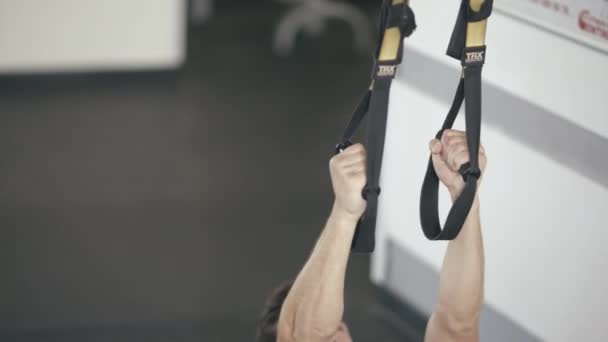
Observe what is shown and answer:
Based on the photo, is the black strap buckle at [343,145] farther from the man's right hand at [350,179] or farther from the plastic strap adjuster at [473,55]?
the plastic strap adjuster at [473,55]

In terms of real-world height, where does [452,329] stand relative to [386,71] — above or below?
below

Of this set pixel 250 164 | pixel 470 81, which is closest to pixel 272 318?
pixel 470 81

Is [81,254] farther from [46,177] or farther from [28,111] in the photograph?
[28,111]

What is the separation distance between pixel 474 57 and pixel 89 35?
4163 millimetres

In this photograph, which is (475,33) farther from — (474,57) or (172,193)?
(172,193)

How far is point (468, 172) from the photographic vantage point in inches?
75.8

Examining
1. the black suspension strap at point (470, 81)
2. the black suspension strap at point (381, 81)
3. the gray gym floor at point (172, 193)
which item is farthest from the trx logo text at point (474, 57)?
the gray gym floor at point (172, 193)

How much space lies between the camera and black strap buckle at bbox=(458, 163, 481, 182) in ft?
6.30

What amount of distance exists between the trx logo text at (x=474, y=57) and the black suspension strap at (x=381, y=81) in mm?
127

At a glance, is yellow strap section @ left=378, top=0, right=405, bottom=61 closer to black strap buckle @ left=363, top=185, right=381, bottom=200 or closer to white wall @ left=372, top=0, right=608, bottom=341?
black strap buckle @ left=363, top=185, right=381, bottom=200

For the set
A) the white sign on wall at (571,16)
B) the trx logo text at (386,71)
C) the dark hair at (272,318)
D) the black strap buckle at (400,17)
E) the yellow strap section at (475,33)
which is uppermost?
the black strap buckle at (400,17)

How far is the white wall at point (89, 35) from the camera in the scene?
558 centimetres

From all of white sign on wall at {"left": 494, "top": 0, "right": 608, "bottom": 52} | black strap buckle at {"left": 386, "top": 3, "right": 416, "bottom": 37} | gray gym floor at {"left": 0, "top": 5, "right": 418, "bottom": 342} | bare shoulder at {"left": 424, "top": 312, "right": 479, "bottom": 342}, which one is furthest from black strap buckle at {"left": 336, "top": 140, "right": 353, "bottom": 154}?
gray gym floor at {"left": 0, "top": 5, "right": 418, "bottom": 342}

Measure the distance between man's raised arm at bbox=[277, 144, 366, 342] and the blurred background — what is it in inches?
36.6
